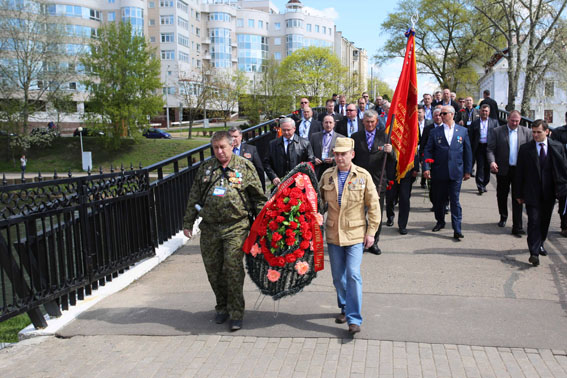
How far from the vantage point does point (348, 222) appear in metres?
4.95

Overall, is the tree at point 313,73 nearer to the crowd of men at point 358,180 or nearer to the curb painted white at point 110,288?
the crowd of men at point 358,180

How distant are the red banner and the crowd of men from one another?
0.21 m

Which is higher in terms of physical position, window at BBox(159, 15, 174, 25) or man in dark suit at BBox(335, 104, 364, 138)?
window at BBox(159, 15, 174, 25)

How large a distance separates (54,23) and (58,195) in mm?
47646

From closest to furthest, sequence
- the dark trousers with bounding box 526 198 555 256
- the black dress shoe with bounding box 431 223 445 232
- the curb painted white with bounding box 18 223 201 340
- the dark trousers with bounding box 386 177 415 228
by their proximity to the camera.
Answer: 1. the curb painted white with bounding box 18 223 201 340
2. the dark trousers with bounding box 526 198 555 256
3. the dark trousers with bounding box 386 177 415 228
4. the black dress shoe with bounding box 431 223 445 232

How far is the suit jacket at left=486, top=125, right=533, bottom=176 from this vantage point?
29.3 ft

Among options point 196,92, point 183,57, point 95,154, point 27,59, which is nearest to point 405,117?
point 27,59

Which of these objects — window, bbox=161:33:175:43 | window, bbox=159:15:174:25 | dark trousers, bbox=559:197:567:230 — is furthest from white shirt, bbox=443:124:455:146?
window, bbox=159:15:174:25

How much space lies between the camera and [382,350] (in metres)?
4.55

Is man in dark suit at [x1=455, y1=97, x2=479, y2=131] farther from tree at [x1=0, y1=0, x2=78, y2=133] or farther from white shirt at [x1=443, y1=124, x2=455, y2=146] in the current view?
tree at [x1=0, y1=0, x2=78, y2=133]

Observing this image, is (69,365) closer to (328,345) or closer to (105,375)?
(105,375)

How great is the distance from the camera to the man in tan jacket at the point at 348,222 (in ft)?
15.9

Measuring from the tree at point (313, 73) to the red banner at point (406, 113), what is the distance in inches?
2297

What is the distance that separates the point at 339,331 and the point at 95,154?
48.2 m
